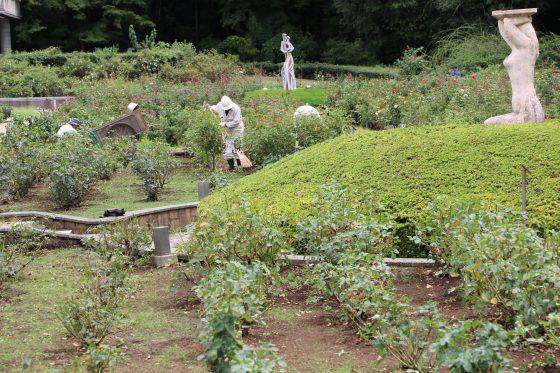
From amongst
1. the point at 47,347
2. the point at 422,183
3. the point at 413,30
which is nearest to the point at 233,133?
the point at 422,183

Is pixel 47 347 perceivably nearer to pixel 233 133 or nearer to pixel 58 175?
pixel 58 175

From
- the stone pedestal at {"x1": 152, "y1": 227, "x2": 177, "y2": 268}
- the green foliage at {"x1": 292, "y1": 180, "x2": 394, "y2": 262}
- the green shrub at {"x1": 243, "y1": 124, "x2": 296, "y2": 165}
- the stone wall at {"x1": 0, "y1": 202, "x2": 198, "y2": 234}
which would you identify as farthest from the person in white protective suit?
the green foliage at {"x1": 292, "y1": 180, "x2": 394, "y2": 262}

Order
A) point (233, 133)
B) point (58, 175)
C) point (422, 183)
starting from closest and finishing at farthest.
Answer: point (422, 183) → point (58, 175) → point (233, 133)

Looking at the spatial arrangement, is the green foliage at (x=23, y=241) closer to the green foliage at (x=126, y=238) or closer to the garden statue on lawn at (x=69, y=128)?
the green foliage at (x=126, y=238)

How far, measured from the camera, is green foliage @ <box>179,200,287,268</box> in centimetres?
708

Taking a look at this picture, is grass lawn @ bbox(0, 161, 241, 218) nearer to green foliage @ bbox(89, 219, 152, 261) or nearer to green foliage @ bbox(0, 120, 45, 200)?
green foliage @ bbox(0, 120, 45, 200)

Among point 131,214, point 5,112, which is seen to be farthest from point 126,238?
point 5,112

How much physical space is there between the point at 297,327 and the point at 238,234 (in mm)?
1022

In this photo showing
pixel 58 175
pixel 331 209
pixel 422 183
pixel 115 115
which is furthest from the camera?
pixel 115 115

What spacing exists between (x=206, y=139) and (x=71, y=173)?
9.50ft

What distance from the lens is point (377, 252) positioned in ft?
23.5

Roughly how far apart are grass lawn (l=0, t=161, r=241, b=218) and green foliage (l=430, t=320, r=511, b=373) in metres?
7.29

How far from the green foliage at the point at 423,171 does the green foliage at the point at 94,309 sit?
165 centimetres

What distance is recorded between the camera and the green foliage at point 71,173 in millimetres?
11586
